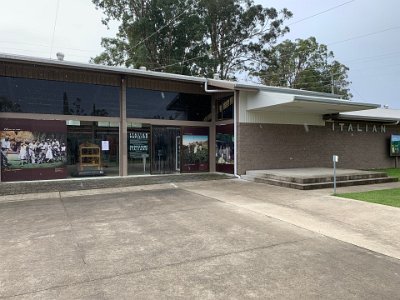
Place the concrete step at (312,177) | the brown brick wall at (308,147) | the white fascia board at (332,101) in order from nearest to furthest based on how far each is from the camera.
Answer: the concrete step at (312,177) → the white fascia board at (332,101) → the brown brick wall at (308,147)

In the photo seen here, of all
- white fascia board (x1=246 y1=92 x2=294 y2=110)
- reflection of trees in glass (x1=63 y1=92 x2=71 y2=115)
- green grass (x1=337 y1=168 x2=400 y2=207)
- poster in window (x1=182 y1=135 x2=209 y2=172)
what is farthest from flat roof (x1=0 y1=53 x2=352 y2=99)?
green grass (x1=337 y1=168 x2=400 y2=207)

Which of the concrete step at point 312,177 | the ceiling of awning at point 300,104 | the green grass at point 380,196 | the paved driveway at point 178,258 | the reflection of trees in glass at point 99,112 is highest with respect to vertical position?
the ceiling of awning at point 300,104

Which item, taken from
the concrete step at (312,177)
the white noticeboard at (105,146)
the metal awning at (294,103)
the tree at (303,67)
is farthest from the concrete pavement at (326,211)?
the tree at (303,67)

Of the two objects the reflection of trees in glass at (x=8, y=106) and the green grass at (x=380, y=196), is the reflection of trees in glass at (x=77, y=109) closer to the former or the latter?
the reflection of trees in glass at (x=8, y=106)

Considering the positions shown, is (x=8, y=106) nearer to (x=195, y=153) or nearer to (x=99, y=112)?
(x=99, y=112)

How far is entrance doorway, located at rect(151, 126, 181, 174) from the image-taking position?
1496cm

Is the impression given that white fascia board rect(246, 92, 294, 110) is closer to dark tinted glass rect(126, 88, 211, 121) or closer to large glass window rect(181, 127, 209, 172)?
dark tinted glass rect(126, 88, 211, 121)

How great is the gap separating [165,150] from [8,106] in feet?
21.2

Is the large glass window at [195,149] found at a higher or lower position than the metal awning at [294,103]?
lower

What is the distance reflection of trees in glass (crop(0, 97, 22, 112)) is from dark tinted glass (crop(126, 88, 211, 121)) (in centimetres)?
418

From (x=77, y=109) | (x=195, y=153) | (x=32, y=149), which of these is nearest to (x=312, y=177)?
→ (x=195, y=153)

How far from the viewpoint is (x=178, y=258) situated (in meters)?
4.81

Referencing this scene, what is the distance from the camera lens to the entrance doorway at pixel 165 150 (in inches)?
589

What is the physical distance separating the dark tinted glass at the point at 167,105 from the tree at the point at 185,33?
13.9 metres
